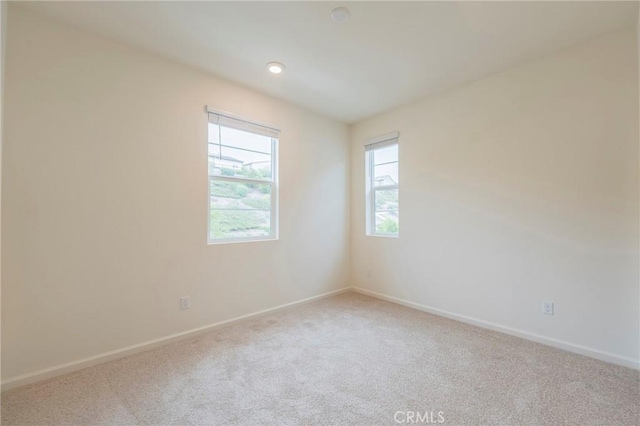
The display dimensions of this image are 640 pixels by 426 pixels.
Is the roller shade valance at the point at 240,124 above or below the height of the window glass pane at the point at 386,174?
above

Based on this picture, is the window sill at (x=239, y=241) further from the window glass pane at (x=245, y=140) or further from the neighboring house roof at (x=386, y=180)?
the neighboring house roof at (x=386, y=180)

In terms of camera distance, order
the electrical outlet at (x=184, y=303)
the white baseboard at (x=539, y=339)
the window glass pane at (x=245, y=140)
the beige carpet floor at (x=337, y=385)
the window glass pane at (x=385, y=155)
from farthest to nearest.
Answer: the window glass pane at (x=385, y=155) < the window glass pane at (x=245, y=140) < the electrical outlet at (x=184, y=303) < the white baseboard at (x=539, y=339) < the beige carpet floor at (x=337, y=385)

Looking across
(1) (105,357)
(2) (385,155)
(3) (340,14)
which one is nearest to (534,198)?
(2) (385,155)

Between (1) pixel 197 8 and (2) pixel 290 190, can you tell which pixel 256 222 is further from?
(1) pixel 197 8

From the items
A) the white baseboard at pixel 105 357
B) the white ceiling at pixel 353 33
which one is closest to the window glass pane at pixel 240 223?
the white baseboard at pixel 105 357

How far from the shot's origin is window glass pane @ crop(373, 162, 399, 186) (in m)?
3.72

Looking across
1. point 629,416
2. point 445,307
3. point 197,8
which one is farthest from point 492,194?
point 197,8

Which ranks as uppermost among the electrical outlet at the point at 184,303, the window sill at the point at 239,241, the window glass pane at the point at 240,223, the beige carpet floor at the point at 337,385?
the window glass pane at the point at 240,223

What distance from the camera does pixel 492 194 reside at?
2.80m

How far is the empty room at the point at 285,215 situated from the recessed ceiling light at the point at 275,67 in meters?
0.06

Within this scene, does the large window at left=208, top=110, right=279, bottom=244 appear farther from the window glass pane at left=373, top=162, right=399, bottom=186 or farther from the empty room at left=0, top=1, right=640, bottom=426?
the window glass pane at left=373, top=162, right=399, bottom=186

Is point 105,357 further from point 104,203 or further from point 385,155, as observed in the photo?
point 385,155

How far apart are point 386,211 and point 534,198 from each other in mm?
1671

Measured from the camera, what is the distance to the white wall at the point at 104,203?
74.7 inches
